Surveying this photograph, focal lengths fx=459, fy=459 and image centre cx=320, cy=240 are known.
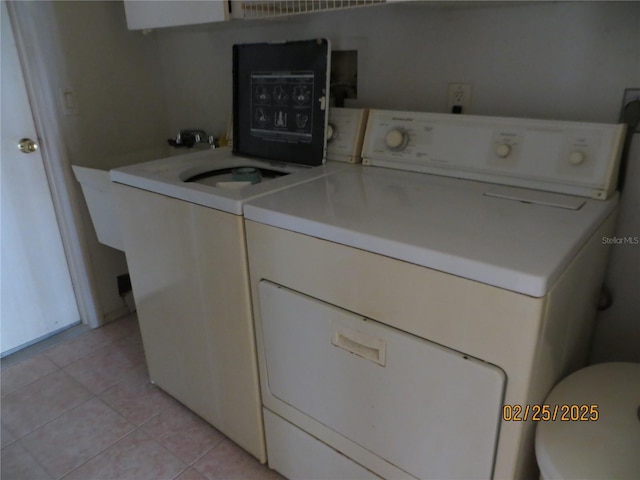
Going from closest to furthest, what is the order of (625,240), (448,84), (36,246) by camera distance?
1. (625,240)
2. (448,84)
3. (36,246)

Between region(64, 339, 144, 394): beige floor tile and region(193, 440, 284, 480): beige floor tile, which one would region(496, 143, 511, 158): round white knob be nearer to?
region(193, 440, 284, 480): beige floor tile

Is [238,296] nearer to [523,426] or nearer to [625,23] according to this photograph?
[523,426]

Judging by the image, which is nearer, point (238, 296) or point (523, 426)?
point (523, 426)

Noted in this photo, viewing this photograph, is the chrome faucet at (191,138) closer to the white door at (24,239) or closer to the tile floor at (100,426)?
the white door at (24,239)

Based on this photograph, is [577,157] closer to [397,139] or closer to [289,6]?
[397,139]

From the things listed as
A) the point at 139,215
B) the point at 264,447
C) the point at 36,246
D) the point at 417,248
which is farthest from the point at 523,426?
the point at 36,246

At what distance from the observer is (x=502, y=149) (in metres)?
1.22

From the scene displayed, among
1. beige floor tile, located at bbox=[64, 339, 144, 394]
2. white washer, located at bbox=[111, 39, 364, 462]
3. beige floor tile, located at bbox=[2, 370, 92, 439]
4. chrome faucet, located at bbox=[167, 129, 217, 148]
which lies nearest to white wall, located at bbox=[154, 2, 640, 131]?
white washer, located at bbox=[111, 39, 364, 462]

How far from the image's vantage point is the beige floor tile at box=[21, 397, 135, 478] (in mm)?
1585

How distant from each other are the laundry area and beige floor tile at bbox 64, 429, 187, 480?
6 cm

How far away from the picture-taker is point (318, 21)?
5.46ft

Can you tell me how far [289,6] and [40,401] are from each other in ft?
5.84

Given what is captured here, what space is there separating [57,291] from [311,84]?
1.65 meters
